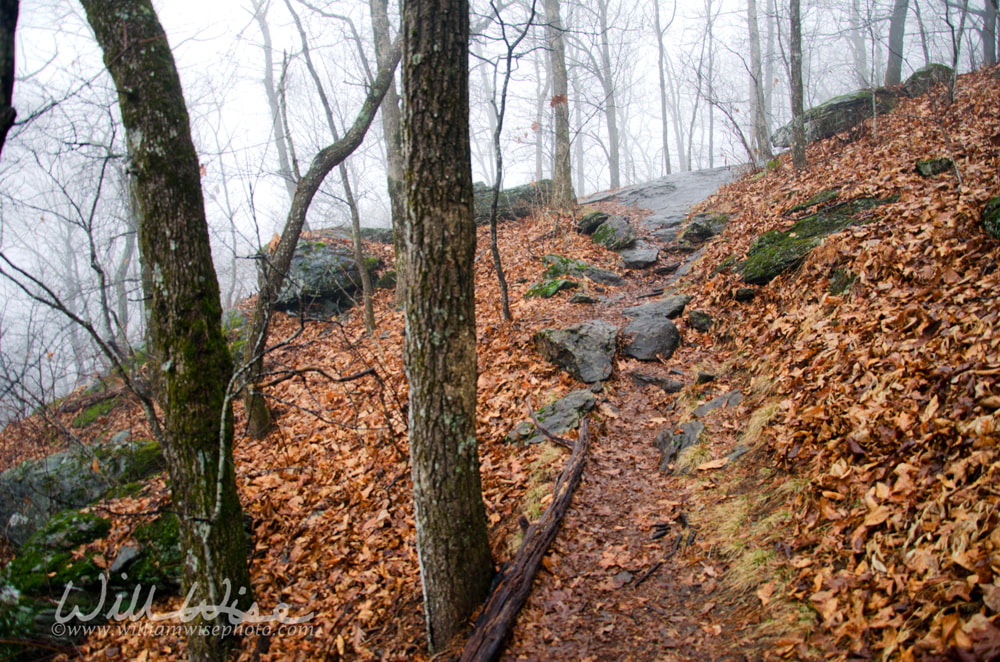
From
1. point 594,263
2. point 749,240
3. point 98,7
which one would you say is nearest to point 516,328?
point 594,263

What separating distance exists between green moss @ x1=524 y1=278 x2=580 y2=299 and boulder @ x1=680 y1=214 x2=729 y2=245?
3.47 metres

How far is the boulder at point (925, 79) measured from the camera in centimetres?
1119

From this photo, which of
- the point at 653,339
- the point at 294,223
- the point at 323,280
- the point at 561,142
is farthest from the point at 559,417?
the point at 561,142

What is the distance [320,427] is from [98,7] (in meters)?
5.14

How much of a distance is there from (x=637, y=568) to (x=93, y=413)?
11.4 metres

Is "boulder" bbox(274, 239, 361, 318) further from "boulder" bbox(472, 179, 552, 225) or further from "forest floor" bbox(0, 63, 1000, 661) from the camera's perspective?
"forest floor" bbox(0, 63, 1000, 661)

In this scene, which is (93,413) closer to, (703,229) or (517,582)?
(517,582)

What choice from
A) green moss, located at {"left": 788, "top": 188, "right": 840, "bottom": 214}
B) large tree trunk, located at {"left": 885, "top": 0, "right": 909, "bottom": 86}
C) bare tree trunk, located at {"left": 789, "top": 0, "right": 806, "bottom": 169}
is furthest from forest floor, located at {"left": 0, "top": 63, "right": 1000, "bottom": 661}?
large tree trunk, located at {"left": 885, "top": 0, "right": 909, "bottom": 86}

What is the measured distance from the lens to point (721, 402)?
16.9 ft

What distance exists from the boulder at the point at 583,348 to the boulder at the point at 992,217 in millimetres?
3848

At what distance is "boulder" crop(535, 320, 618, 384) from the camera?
6348mm

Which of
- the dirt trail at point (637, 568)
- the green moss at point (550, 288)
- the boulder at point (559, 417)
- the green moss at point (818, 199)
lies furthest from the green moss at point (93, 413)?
the green moss at point (818, 199)

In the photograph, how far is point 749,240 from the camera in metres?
8.02

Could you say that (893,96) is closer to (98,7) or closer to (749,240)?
(749,240)
